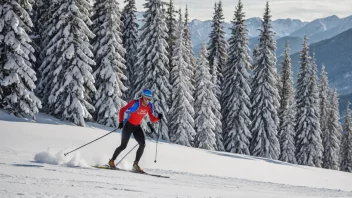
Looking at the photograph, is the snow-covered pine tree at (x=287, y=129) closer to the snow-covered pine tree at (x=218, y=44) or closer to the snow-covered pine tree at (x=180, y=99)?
the snow-covered pine tree at (x=218, y=44)

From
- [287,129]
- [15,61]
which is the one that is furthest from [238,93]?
[15,61]

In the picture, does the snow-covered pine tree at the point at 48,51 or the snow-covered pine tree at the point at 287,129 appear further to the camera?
the snow-covered pine tree at the point at 287,129

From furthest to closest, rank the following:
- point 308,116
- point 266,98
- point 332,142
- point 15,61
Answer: point 332,142
point 308,116
point 266,98
point 15,61

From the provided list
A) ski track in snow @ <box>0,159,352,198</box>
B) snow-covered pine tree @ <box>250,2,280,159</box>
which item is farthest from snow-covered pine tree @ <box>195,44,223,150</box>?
ski track in snow @ <box>0,159,352,198</box>

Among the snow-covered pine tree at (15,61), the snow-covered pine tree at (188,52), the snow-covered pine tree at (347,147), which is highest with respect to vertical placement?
the snow-covered pine tree at (188,52)

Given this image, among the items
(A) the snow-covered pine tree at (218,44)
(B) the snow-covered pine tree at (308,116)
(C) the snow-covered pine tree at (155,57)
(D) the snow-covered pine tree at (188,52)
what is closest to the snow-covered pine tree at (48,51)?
A: (C) the snow-covered pine tree at (155,57)

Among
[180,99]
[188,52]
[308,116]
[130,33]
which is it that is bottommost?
[308,116]

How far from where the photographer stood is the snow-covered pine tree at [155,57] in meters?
34.0

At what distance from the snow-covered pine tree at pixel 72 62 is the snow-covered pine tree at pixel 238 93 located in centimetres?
1868

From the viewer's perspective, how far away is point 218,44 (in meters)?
42.9

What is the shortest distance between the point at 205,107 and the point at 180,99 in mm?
3165

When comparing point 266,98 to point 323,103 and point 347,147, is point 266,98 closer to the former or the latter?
point 323,103

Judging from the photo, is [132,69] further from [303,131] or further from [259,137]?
[303,131]

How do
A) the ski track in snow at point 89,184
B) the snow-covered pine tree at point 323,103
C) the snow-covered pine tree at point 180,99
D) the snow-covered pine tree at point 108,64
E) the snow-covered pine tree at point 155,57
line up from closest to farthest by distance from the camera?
the ski track in snow at point 89,184
the snow-covered pine tree at point 108,64
the snow-covered pine tree at point 155,57
the snow-covered pine tree at point 180,99
the snow-covered pine tree at point 323,103
